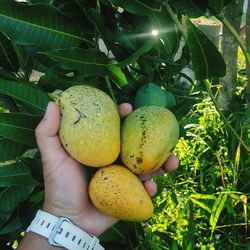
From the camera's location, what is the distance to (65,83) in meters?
1.16

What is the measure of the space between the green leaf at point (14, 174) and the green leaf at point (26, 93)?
0.17m

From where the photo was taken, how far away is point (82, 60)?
3.29 feet

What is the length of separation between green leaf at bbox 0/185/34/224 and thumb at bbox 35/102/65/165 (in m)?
0.19

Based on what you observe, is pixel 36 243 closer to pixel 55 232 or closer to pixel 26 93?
pixel 55 232

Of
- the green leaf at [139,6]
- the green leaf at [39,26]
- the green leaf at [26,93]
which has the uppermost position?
the green leaf at [139,6]

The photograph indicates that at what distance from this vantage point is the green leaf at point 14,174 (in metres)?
1.20

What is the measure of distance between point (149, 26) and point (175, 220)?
3.89 feet

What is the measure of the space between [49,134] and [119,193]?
19cm

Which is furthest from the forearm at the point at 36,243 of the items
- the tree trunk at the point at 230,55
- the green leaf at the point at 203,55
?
the tree trunk at the point at 230,55

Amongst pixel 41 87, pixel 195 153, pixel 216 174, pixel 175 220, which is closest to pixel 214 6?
pixel 41 87

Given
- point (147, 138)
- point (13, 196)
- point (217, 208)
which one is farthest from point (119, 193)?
point (217, 208)

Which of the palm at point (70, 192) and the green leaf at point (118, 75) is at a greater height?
the green leaf at point (118, 75)

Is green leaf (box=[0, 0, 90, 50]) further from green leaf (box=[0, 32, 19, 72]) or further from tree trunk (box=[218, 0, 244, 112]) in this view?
tree trunk (box=[218, 0, 244, 112])

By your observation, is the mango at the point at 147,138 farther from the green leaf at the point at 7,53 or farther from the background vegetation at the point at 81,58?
the green leaf at the point at 7,53
